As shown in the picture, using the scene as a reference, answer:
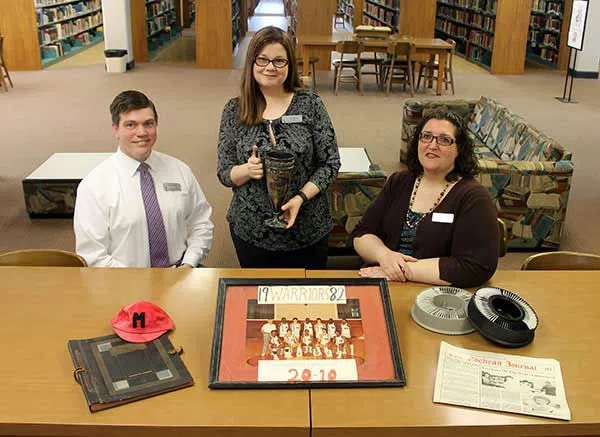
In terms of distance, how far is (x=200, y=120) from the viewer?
8.05 metres

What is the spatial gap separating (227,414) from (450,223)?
1.11 metres

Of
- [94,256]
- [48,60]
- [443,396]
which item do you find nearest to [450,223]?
[443,396]

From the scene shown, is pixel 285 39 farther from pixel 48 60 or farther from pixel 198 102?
Result: pixel 48 60

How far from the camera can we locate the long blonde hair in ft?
7.59

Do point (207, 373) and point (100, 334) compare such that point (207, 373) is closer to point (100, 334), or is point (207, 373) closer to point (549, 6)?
point (100, 334)

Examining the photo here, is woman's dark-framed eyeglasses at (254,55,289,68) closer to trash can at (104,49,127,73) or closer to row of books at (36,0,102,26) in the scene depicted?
trash can at (104,49,127,73)

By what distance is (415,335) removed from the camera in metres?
1.83

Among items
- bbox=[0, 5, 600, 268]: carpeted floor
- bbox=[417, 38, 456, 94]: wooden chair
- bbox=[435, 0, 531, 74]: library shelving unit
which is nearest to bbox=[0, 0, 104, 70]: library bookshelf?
bbox=[0, 5, 600, 268]: carpeted floor

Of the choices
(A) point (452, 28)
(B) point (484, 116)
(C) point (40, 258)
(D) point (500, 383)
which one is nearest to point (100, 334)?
(C) point (40, 258)

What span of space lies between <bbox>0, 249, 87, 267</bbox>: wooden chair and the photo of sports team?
947 millimetres

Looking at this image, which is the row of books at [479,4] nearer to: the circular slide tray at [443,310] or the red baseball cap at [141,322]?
the circular slide tray at [443,310]

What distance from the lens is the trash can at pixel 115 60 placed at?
35.9 feet

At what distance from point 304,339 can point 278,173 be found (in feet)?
2.23

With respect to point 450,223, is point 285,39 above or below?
above
